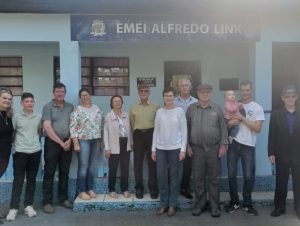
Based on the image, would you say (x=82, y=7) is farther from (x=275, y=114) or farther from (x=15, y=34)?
(x=275, y=114)

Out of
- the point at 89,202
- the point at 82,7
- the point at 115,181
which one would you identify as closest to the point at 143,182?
the point at 115,181

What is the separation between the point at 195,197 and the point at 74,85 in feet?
8.39

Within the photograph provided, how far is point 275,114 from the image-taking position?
5.48m

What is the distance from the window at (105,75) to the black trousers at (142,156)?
2.91m

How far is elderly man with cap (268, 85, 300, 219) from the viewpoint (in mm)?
5367

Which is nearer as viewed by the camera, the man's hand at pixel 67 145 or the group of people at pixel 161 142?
the group of people at pixel 161 142

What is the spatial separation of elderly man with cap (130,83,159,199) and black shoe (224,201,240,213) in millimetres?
1064

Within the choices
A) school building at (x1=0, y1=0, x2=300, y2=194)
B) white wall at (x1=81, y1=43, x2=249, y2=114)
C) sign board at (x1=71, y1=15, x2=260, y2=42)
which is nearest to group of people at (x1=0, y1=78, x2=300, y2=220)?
school building at (x1=0, y1=0, x2=300, y2=194)

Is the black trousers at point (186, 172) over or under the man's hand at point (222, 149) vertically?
under

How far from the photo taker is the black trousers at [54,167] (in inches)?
226

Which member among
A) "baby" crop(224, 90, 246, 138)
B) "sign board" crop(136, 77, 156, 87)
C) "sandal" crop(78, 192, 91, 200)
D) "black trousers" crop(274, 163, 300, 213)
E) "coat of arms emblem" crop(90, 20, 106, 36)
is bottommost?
"sandal" crop(78, 192, 91, 200)

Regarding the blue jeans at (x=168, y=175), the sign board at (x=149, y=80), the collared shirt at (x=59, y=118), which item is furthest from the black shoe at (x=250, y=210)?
the sign board at (x=149, y=80)

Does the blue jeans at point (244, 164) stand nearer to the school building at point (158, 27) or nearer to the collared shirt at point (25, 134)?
the school building at point (158, 27)

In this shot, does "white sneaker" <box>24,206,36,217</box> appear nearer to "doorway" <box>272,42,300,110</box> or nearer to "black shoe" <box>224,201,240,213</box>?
"black shoe" <box>224,201,240,213</box>
